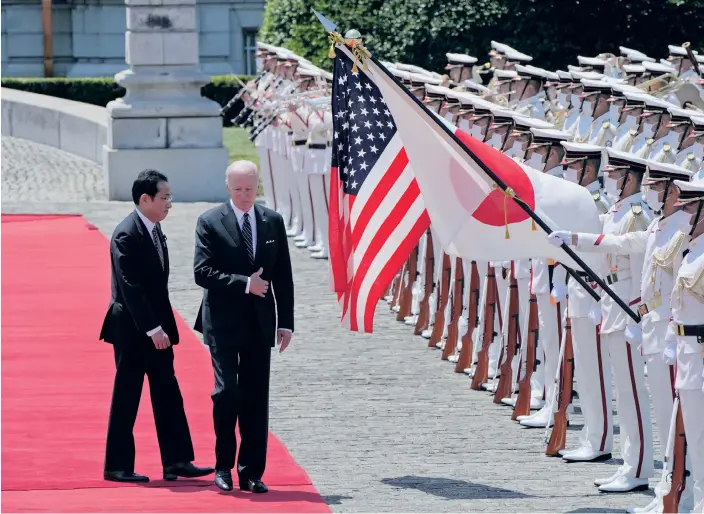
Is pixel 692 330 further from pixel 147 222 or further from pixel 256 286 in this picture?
pixel 147 222

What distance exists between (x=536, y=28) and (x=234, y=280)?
638 inches

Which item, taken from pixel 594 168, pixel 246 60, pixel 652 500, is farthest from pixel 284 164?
pixel 246 60

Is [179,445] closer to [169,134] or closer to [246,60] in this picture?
[169,134]

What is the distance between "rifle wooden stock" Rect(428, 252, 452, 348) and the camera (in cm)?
1431

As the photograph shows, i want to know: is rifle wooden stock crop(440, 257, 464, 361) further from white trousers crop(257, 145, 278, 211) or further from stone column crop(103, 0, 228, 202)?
stone column crop(103, 0, 228, 202)

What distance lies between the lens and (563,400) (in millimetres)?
10906

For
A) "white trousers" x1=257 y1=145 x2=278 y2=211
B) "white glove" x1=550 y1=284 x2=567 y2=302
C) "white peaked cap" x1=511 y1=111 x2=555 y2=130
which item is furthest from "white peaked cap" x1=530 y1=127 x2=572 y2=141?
"white trousers" x1=257 y1=145 x2=278 y2=211

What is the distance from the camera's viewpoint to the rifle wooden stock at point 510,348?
12.3 m

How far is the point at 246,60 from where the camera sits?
4328 centimetres

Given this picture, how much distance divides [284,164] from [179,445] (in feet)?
37.0

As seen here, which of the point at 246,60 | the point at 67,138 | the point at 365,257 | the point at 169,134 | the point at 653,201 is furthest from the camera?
the point at 246,60

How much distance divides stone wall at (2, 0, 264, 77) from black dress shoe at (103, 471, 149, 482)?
32.8 m

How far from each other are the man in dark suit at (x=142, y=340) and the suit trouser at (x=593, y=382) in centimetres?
237

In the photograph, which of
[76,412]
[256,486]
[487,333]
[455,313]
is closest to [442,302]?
[455,313]
